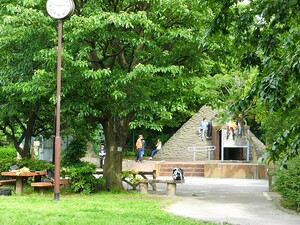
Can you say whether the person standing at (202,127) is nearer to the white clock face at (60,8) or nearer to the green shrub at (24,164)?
the green shrub at (24,164)

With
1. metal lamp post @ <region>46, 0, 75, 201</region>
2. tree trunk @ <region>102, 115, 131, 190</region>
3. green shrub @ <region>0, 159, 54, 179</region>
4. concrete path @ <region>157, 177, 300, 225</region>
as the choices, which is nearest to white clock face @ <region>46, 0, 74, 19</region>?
metal lamp post @ <region>46, 0, 75, 201</region>

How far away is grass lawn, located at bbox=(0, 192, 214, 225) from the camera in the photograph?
10445mm

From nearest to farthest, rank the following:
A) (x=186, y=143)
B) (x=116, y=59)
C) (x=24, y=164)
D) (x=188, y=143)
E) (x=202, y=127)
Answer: (x=116, y=59), (x=24, y=164), (x=202, y=127), (x=188, y=143), (x=186, y=143)

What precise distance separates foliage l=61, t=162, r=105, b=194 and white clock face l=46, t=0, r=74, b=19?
17.7 ft

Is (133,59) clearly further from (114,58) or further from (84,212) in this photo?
(84,212)

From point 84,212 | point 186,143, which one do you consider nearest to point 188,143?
point 186,143

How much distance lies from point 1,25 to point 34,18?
1.47 meters

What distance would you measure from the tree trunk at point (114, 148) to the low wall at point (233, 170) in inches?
463

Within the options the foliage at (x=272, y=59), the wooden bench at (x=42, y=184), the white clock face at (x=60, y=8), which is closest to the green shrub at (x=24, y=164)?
the wooden bench at (x=42, y=184)

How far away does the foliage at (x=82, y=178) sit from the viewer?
1764 cm

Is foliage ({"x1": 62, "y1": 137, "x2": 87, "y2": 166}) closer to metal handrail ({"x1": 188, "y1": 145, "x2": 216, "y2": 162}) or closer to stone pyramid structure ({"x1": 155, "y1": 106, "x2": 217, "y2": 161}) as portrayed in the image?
stone pyramid structure ({"x1": 155, "y1": 106, "x2": 217, "y2": 161})

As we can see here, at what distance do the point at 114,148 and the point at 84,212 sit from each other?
6792 mm

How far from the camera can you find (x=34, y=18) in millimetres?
15656

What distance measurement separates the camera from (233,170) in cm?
2950
